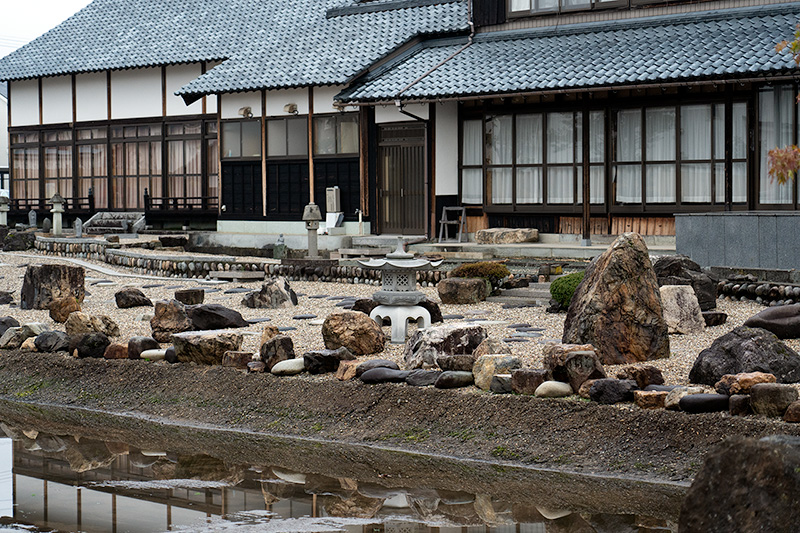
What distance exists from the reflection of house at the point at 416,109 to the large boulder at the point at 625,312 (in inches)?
328

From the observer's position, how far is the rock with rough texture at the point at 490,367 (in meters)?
10.3

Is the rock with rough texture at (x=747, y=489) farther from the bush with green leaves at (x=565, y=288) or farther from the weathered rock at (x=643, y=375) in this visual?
the bush with green leaves at (x=565, y=288)

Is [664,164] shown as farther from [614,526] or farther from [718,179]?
[614,526]

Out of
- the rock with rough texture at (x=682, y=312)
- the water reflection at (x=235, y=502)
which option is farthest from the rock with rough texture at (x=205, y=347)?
the rock with rough texture at (x=682, y=312)

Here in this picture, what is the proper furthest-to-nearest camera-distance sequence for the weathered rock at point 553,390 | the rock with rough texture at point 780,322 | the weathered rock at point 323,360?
the rock with rough texture at point 780,322 → the weathered rock at point 323,360 → the weathered rock at point 553,390

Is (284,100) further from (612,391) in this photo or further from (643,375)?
(612,391)

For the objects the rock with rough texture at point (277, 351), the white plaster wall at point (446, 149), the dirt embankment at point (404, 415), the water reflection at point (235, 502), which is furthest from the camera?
the white plaster wall at point (446, 149)

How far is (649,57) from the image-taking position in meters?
20.0

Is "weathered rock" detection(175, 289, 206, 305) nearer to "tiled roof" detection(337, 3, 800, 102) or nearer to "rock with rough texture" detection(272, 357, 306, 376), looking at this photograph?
"rock with rough texture" detection(272, 357, 306, 376)

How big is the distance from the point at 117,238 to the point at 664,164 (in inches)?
539

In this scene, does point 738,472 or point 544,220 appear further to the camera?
point 544,220

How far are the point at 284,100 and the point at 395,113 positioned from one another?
336cm

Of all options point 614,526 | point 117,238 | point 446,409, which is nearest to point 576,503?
point 614,526

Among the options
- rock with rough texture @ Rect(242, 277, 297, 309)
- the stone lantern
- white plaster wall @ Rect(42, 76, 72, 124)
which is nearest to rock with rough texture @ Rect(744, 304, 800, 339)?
the stone lantern
